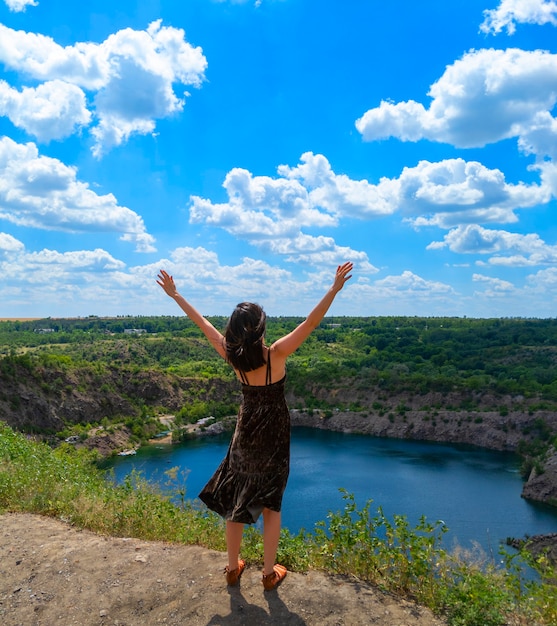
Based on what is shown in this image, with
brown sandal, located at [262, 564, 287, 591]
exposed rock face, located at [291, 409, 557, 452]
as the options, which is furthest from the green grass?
exposed rock face, located at [291, 409, 557, 452]

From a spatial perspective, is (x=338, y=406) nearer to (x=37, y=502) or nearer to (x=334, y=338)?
(x=334, y=338)

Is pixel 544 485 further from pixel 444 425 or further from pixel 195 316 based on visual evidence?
pixel 195 316

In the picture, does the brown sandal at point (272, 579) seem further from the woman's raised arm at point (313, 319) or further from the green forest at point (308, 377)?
the green forest at point (308, 377)

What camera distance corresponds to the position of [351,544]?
141 inches

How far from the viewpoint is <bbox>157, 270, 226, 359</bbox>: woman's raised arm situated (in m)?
3.32

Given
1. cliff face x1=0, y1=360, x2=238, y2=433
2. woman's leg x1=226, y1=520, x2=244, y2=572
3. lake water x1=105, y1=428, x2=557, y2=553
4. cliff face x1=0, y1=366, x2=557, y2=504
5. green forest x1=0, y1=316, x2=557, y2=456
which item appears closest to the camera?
woman's leg x1=226, y1=520, x2=244, y2=572

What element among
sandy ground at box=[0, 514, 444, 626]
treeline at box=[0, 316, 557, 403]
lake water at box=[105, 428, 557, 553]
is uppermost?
sandy ground at box=[0, 514, 444, 626]

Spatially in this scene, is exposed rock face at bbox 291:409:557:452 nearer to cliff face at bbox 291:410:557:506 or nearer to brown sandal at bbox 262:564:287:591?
cliff face at bbox 291:410:557:506

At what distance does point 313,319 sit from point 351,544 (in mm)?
1720

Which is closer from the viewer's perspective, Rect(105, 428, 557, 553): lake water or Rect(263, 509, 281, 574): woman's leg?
Rect(263, 509, 281, 574): woman's leg

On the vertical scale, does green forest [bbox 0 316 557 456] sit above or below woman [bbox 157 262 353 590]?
below

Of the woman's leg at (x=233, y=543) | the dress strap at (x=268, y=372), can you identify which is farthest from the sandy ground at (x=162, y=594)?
the dress strap at (x=268, y=372)

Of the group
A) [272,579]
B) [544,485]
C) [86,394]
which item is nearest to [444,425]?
[544,485]

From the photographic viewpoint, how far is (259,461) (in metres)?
3.21
